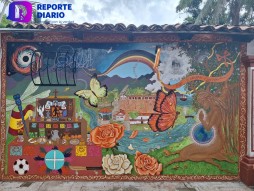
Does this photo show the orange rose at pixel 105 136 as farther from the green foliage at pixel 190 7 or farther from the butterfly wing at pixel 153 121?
the green foliage at pixel 190 7

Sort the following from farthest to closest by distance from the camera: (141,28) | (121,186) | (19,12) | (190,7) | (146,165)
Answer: (190,7), (19,12), (146,165), (121,186), (141,28)

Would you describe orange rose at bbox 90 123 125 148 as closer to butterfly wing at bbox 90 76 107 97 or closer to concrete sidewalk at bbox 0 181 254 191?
butterfly wing at bbox 90 76 107 97

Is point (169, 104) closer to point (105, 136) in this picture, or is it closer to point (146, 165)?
point (146, 165)

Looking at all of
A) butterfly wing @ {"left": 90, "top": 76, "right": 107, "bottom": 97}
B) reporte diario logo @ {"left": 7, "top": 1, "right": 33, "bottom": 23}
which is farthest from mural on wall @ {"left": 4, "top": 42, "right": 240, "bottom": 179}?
reporte diario logo @ {"left": 7, "top": 1, "right": 33, "bottom": 23}

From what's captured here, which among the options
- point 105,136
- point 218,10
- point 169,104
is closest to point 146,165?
point 105,136

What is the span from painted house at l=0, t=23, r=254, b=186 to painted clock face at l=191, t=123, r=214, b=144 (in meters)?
0.02

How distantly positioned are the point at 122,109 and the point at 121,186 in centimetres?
168

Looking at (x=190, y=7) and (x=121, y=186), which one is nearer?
(x=121, y=186)

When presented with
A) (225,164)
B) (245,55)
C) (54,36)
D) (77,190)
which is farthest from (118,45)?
(225,164)

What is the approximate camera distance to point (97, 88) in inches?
221

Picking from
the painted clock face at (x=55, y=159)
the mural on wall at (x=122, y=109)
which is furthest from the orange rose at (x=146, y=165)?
the painted clock face at (x=55, y=159)

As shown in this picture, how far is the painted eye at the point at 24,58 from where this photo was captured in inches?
222

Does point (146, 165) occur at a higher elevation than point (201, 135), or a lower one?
lower

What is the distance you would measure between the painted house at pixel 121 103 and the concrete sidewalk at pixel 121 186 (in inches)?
7.5
